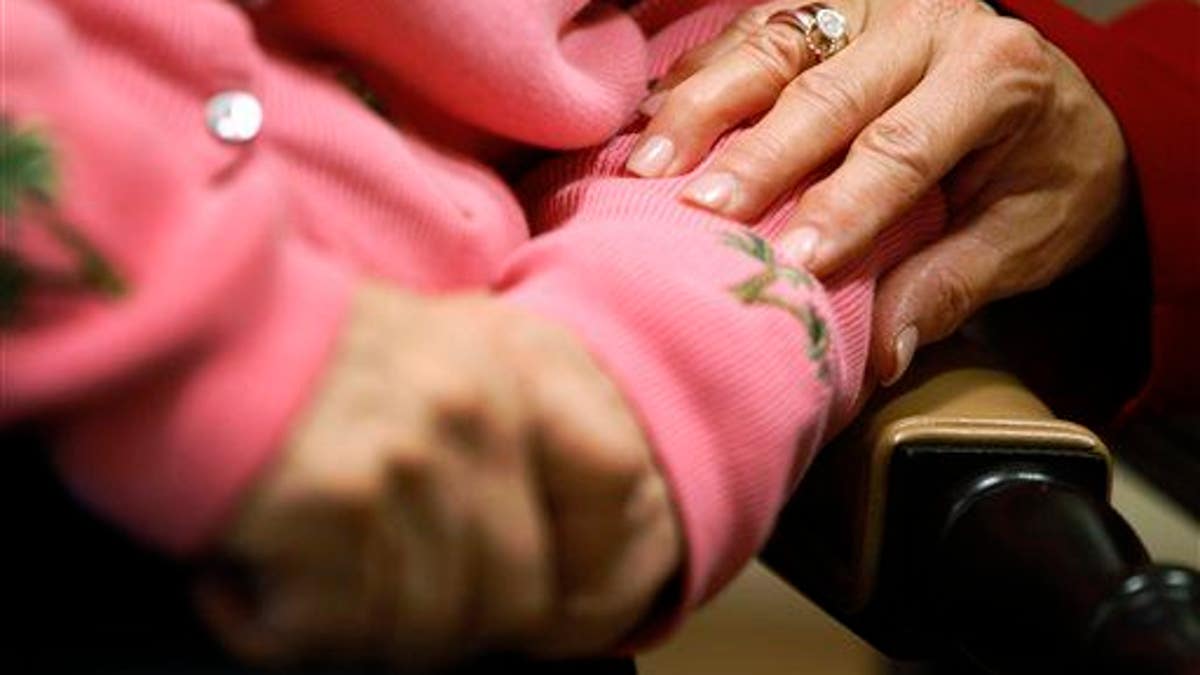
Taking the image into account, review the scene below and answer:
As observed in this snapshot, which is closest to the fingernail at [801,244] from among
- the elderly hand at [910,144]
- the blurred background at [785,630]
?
the elderly hand at [910,144]

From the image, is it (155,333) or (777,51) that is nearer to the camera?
(155,333)

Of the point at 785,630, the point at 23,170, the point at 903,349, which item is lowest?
the point at 785,630

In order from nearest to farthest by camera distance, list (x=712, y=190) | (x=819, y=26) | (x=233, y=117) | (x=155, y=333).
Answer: (x=155, y=333) → (x=233, y=117) → (x=712, y=190) → (x=819, y=26)

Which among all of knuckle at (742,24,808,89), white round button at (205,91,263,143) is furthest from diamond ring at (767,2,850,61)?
white round button at (205,91,263,143)

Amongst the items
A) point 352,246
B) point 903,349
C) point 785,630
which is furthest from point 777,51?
point 785,630

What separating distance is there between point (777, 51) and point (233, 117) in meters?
0.28

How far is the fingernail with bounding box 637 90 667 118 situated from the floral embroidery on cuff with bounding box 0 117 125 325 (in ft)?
1.03

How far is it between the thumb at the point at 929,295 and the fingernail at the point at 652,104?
118mm

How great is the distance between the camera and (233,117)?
0.47 metres

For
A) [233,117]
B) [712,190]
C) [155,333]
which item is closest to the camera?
[155,333]

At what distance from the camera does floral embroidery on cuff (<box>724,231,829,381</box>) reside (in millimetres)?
516

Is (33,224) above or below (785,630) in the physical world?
above

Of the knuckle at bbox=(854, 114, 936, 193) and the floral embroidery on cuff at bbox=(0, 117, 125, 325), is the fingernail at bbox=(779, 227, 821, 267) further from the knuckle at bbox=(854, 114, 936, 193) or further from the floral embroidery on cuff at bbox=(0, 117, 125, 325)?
the floral embroidery on cuff at bbox=(0, 117, 125, 325)

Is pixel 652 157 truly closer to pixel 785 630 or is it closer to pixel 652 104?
pixel 652 104
